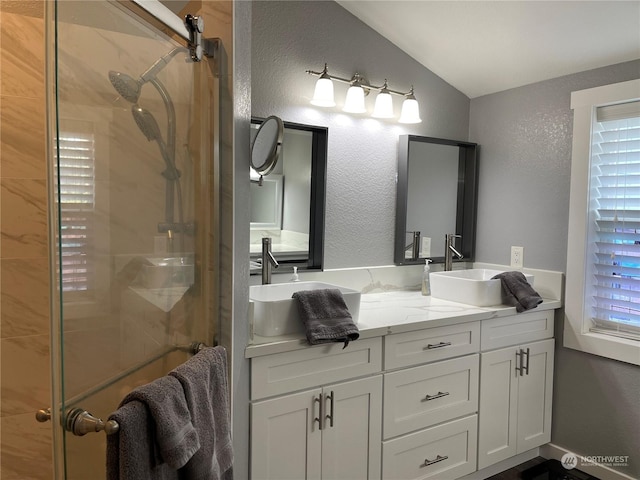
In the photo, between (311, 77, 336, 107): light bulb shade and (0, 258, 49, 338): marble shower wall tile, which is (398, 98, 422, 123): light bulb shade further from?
(0, 258, 49, 338): marble shower wall tile

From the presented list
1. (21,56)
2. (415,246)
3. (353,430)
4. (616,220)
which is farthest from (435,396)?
(21,56)

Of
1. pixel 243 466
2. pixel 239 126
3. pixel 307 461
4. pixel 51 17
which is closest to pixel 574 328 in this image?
pixel 307 461

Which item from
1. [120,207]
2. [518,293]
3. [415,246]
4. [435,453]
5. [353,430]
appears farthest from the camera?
[415,246]

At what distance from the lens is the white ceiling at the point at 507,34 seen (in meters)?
2.04

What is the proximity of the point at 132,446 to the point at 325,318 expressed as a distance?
2.79ft

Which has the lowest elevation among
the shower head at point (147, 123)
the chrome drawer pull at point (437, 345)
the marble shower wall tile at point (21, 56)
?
the chrome drawer pull at point (437, 345)

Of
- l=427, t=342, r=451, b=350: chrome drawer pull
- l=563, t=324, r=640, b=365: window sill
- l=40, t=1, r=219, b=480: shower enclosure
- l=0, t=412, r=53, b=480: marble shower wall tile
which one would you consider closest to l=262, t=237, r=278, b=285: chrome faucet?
l=40, t=1, r=219, b=480: shower enclosure

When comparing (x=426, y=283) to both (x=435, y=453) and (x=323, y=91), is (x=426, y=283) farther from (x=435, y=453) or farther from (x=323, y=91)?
(x=323, y=91)

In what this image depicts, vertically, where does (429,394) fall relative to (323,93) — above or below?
below

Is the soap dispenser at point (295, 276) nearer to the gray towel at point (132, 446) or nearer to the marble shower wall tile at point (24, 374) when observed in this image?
the marble shower wall tile at point (24, 374)

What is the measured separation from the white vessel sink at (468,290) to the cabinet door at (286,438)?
955 mm

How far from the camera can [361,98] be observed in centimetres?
234

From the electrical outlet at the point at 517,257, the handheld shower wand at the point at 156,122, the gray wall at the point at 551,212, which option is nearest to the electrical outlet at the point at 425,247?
the gray wall at the point at 551,212

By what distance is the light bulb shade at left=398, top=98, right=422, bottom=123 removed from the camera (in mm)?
2500
